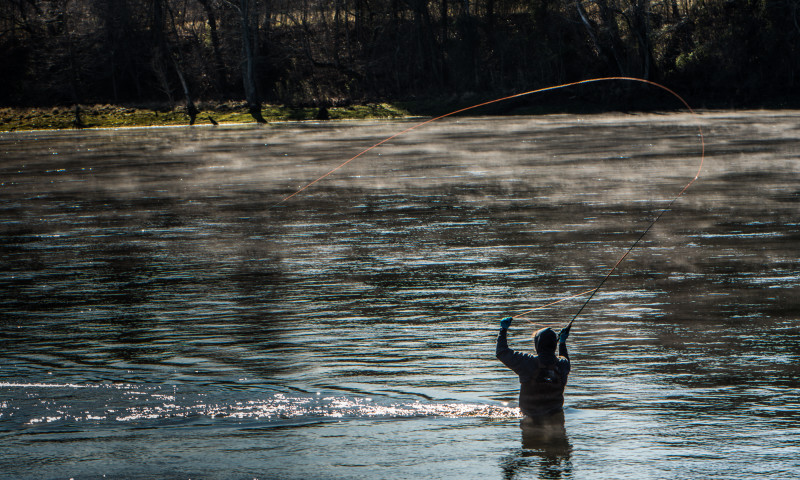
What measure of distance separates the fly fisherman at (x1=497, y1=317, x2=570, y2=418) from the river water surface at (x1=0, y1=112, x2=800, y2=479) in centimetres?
20

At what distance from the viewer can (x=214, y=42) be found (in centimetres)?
6475

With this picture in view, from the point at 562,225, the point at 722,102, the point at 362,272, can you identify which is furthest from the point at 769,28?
the point at 362,272

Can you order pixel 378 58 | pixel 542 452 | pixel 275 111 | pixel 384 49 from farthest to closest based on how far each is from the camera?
pixel 384 49, pixel 378 58, pixel 275 111, pixel 542 452

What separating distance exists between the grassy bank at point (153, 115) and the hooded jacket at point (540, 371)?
48.1 m

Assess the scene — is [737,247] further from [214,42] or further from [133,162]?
[214,42]

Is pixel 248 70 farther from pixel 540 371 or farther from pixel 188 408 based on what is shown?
pixel 540 371

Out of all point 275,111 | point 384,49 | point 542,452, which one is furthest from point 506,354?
point 384,49

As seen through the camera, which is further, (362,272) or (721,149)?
(721,149)

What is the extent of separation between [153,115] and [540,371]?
53294 mm

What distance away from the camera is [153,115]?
59.1 metres

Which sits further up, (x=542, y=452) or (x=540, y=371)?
(x=540, y=371)

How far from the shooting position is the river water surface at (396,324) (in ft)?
26.4

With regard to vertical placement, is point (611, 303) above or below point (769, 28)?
below

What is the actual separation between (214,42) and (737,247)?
52.1 m
